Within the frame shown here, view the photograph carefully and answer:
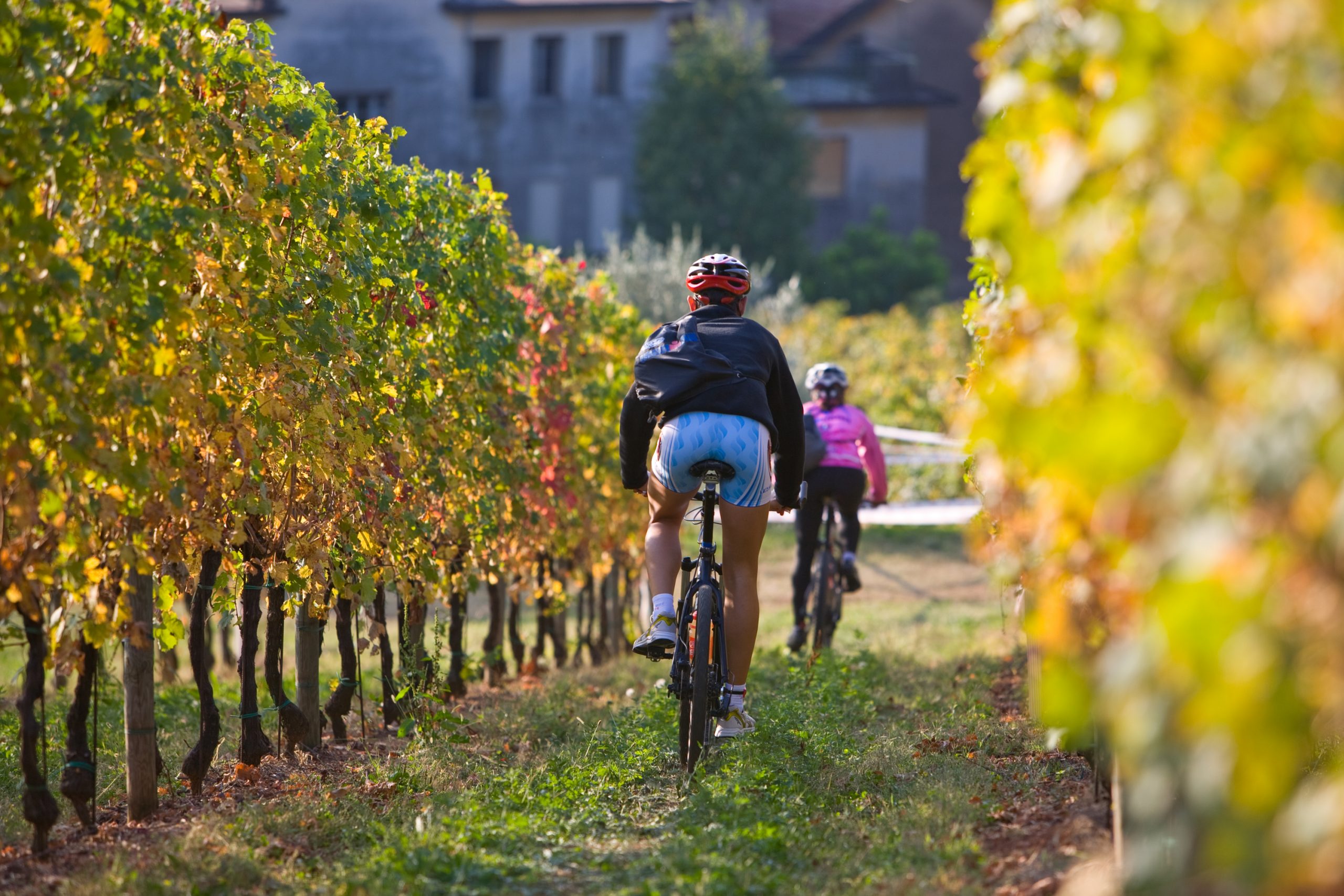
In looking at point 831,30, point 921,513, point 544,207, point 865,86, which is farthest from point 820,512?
point 831,30

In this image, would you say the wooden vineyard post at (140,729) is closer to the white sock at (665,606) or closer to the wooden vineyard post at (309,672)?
the wooden vineyard post at (309,672)

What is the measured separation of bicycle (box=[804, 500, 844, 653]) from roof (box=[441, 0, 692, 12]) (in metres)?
30.5

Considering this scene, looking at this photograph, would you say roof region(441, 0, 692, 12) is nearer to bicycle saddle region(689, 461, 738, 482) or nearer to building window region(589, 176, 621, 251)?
building window region(589, 176, 621, 251)

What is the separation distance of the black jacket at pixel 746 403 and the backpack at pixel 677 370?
0.09 feet

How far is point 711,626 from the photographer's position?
17.1ft

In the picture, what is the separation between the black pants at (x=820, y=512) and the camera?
9203mm

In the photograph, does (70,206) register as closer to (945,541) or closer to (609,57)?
(945,541)

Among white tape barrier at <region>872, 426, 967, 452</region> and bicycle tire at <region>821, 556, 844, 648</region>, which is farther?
white tape barrier at <region>872, 426, 967, 452</region>

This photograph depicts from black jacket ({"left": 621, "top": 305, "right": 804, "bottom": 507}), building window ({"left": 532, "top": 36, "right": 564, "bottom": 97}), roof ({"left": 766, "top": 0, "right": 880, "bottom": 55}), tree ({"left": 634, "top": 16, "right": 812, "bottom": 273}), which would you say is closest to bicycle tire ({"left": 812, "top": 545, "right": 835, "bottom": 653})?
black jacket ({"left": 621, "top": 305, "right": 804, "bottom": 507})

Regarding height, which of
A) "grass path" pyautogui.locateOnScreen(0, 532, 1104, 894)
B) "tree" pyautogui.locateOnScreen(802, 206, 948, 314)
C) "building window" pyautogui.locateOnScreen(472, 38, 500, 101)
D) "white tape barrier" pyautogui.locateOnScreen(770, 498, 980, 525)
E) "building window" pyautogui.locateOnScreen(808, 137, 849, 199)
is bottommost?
"grass path" pyautogui.locateOnScreen(0, 532, 1104, 894)

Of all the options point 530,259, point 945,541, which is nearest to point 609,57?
point 945,541

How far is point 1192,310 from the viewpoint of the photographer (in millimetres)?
1823

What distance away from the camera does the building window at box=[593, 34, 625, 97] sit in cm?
3894

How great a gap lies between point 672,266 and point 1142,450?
2675 cm
